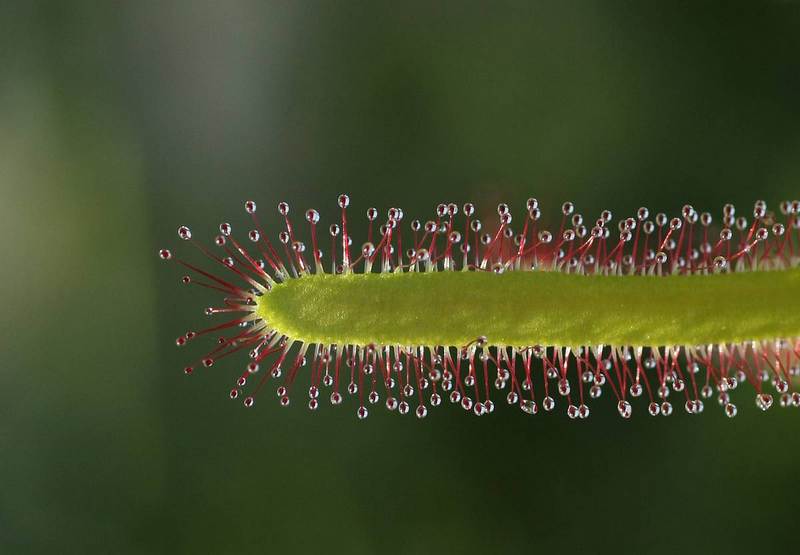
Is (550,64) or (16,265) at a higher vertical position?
(550,64)

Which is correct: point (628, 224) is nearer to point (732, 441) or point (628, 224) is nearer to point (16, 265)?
point (732, 441)

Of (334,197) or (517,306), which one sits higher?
(334,197)

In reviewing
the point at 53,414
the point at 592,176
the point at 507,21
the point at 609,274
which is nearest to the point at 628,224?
the point at 609,274

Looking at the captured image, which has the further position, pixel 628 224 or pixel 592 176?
pixel 592 176

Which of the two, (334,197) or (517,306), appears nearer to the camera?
(517,306)

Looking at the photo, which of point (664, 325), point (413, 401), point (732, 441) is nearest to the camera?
point (664, 325)

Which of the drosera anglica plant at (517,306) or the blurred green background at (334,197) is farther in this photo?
the blurred green background at (334,197)

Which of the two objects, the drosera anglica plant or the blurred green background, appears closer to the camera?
the drosera anglica plant

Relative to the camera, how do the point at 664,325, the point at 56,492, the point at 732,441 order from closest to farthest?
1. the point at 664,325
2. the point at 732,441
3. the point at 56,492
